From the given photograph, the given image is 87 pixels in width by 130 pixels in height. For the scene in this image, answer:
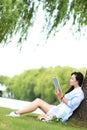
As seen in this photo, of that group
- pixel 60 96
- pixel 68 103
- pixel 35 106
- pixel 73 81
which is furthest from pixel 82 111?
pixel 35 106

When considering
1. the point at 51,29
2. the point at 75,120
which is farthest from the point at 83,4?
the point at 75,120

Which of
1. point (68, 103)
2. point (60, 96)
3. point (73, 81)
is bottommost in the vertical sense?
point (68, 103)

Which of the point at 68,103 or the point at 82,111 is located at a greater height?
the point at 68,103

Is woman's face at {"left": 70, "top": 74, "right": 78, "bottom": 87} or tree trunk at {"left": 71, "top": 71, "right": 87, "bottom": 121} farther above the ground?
woman's face at {"left": 70, "top": 74, "right": 78, "bottom": 87}

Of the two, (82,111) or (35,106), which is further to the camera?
(82,111)

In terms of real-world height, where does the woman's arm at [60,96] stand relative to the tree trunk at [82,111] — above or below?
above

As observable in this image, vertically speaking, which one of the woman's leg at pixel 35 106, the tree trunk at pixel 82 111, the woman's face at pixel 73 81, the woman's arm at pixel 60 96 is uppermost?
the woman's face at pixel 73 81

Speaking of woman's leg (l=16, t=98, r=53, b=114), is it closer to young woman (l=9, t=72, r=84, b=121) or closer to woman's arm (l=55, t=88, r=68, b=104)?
young woman (l=9, t=72, r=84, b=121)

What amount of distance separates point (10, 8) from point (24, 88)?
7328 centimetres

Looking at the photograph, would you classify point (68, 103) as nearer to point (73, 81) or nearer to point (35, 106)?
point (73, 81)

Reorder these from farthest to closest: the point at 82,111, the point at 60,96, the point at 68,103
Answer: the point at 82,111 → the point at 68,103 → the point at 60,96

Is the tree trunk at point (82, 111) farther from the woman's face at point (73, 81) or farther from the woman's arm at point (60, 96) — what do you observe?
the woman's arm at point (60, 96)

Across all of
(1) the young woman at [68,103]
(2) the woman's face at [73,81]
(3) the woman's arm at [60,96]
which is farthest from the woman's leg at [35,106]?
(2) the woman's face at [73,81]

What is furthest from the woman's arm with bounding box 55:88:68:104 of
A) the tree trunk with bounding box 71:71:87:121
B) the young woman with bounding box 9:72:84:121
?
the tree trunk with bounding box 71:71:87:121
